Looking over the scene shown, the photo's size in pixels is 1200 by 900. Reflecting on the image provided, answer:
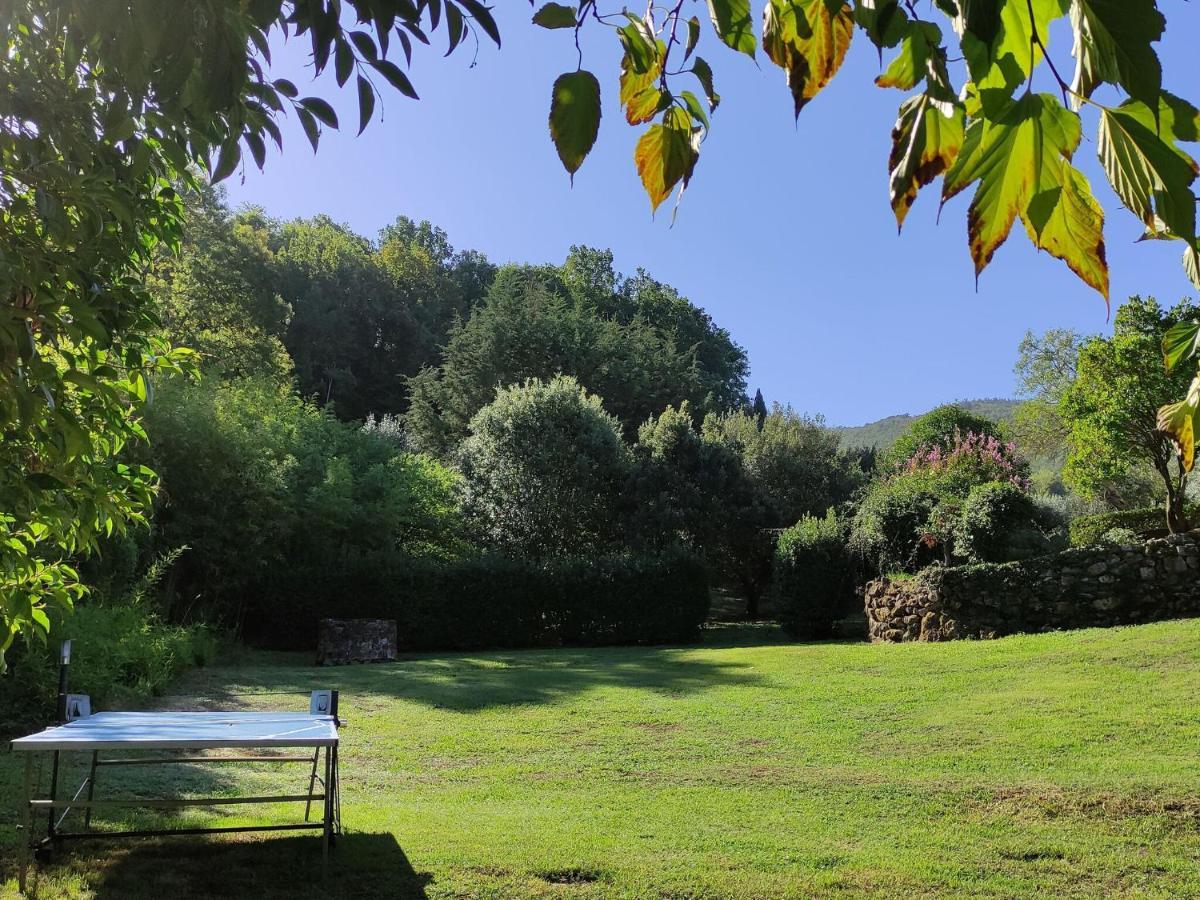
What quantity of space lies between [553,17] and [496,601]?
1648 centimetres

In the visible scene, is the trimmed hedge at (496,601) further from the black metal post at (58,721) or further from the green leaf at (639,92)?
the green leaf at (639,92)

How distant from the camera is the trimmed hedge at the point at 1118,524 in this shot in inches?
625

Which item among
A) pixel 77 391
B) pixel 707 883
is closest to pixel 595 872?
pixel 707 883

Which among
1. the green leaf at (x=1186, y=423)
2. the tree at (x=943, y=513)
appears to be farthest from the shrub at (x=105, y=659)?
the tree at (x=943, y=513)

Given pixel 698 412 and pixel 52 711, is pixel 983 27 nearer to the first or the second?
pixel 52 711

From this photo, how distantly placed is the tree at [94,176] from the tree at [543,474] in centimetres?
1718

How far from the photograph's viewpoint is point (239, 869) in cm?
429

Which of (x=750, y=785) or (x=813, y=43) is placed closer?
(x=813, y=43)

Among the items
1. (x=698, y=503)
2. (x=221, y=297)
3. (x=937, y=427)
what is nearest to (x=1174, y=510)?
(x=698, y=503)

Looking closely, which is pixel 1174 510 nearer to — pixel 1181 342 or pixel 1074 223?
pixel 1181 342

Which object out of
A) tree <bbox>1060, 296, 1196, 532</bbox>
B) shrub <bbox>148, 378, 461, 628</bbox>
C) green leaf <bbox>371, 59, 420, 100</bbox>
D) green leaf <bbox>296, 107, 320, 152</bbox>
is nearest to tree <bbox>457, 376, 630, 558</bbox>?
shrub <bbox>148, 378, 461, 628</bbox>

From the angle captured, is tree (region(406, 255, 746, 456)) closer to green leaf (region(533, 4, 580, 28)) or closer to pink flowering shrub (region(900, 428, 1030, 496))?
pink flowering shrub (region(900, 428, 1030, 496))

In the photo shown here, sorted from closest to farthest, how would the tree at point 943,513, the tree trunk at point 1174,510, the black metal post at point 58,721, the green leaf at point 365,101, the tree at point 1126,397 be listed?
the green leaf at point 365,101
the black metal post at point 58,721
the tree at point 1126,397
the tree trunk at point 1174,510
the tree at point 943,513

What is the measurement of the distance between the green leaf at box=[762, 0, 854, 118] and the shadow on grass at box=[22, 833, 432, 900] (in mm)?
3916
